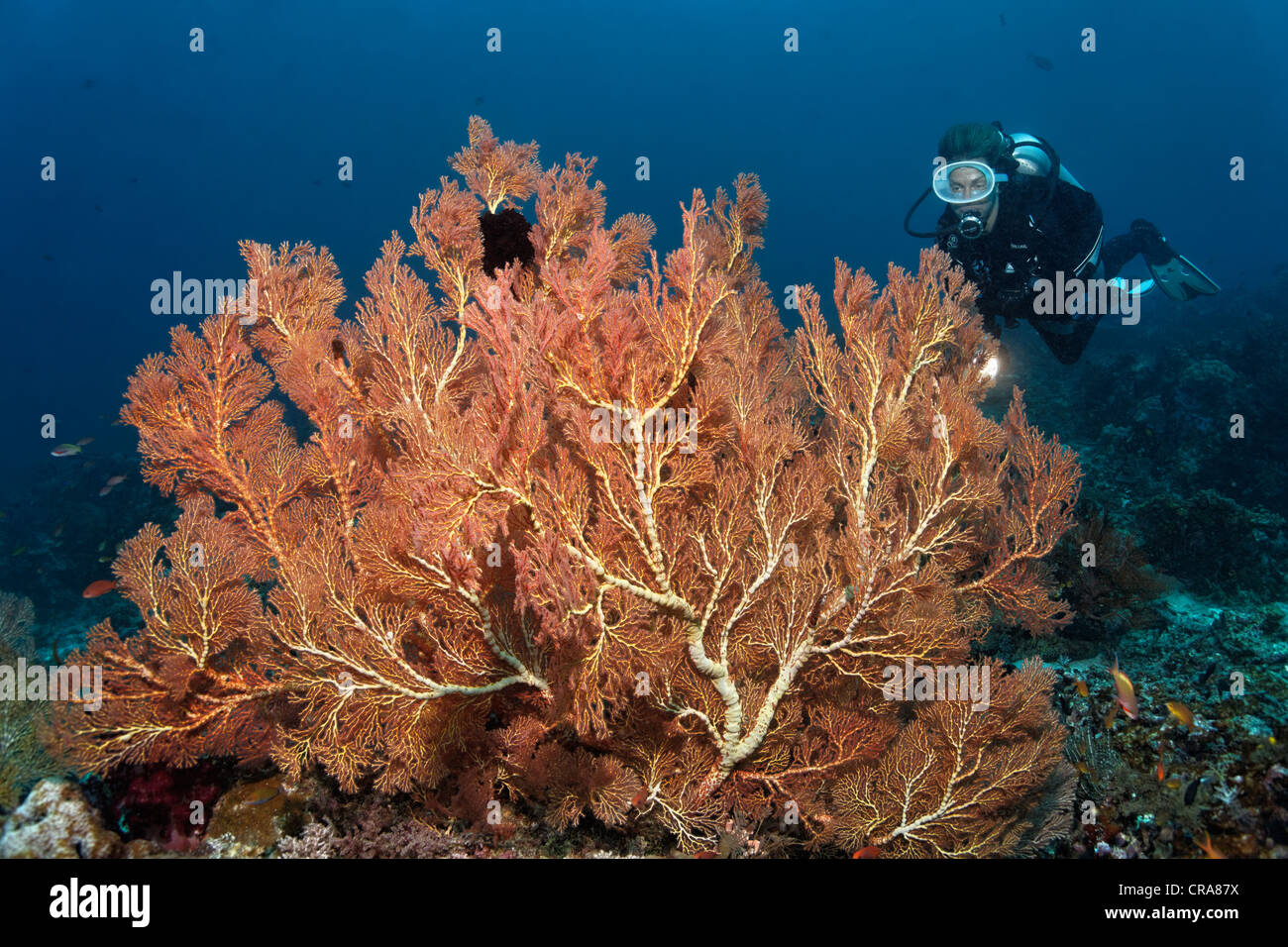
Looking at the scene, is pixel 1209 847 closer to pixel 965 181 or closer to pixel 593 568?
pixel 593 568

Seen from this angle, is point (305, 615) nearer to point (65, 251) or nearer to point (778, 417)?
point (778, 417)

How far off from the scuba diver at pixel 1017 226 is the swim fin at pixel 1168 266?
293cm

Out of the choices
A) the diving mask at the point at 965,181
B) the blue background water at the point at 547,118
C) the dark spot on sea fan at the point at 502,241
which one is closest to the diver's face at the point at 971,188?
the diving mask at the point at 965,181

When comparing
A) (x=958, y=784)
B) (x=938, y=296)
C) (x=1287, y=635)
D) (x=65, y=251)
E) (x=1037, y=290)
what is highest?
(x=65, y=251)

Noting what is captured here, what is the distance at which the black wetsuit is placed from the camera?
7383 mm

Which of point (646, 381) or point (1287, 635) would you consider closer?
point (646, 381)

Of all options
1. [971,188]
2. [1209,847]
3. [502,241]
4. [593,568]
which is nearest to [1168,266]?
[971,188]

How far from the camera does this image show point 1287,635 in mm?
6020

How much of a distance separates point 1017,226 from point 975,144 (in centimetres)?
126

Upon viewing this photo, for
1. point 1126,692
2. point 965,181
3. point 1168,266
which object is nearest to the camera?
point 1126,692

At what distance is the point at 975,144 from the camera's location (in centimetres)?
716

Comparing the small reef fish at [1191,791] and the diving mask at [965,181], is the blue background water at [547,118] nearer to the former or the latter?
the diving mask at [965,181]
